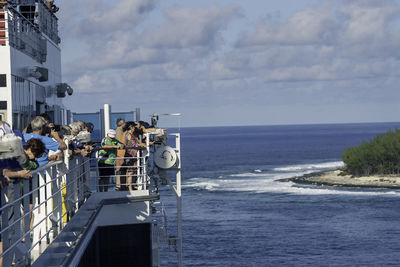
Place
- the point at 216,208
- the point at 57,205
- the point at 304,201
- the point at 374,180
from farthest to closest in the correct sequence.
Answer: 1. the point at 374,180
2. the point at 304,201
3. the point at 216,208
4. the point at 57,205

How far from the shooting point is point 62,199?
11461 mm

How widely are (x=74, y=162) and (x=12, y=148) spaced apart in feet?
22.4

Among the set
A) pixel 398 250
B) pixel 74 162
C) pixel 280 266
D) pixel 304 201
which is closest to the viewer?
pixel 74 162

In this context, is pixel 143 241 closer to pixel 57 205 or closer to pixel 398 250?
pixel 57 205

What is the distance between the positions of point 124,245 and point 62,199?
14.7ft

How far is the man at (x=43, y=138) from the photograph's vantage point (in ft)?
32.3

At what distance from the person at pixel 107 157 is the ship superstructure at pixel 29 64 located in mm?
2445

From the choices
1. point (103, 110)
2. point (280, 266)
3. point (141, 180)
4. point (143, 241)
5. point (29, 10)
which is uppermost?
point (29, 10)

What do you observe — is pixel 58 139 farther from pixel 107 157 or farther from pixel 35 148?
pixel 107 157

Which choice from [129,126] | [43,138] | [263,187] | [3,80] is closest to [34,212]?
[43,138]

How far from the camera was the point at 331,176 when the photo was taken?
10331 cm

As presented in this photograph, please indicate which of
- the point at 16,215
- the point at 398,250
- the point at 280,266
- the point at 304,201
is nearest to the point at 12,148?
the point at 16,215

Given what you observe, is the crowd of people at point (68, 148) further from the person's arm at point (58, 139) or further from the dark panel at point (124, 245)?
the dark panel at point (124, 245)

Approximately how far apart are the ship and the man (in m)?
0.23
